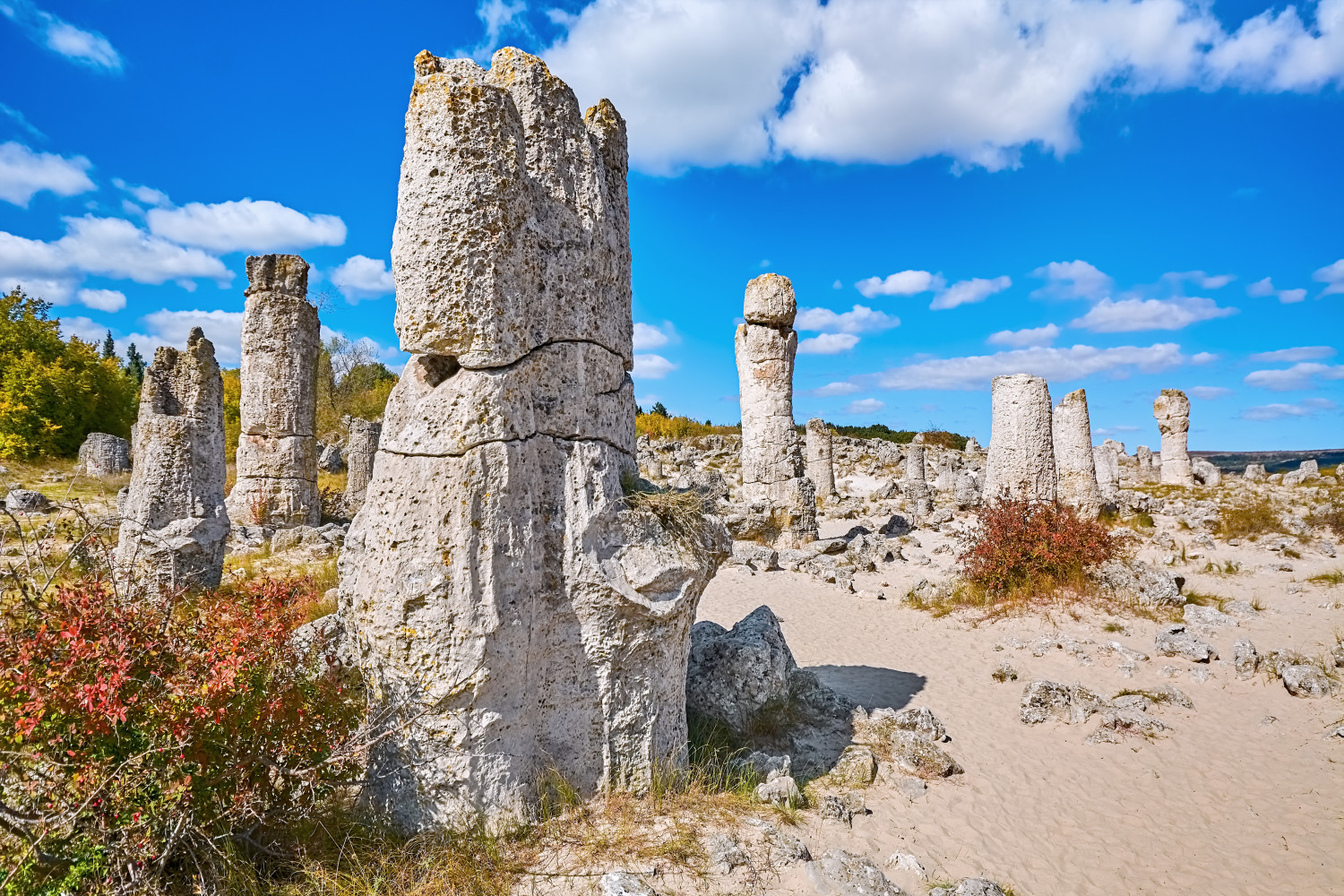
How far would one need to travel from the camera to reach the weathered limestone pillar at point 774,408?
1436cm

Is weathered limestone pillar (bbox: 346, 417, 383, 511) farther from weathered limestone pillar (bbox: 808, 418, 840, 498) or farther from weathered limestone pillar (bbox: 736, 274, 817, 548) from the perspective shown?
weathered limestone pillar (bbox: 808, 418, 840, 498)

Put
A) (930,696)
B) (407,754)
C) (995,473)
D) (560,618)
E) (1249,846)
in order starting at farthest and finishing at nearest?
(995,473) < (930,696) < (1249,846) < (560,618) < (407,754)

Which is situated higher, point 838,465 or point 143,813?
point 838,465

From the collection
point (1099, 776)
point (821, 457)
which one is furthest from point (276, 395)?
point (821, 457)

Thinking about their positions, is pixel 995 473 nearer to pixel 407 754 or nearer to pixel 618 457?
pixel 618 457

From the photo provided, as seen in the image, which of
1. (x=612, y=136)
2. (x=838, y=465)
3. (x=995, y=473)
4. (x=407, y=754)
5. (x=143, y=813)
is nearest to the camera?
(x=143, y=813)

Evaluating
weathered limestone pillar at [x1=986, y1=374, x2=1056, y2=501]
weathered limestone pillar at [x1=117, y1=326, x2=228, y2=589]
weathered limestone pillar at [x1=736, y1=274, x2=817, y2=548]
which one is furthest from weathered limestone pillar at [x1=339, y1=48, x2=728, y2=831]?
weathered limestone pillar at [x1=736, y1=274, x2=817, y2=548]

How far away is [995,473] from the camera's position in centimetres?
1233

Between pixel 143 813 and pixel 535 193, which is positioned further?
pixel 535 193

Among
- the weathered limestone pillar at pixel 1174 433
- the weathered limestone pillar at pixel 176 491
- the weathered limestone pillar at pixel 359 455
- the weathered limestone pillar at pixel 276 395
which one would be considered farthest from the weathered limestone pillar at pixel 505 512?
the weathered limestone pillar at pixel 1174 433

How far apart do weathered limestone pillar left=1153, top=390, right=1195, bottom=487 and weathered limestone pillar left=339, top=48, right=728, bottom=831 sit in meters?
22.9

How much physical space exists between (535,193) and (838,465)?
28.4 m

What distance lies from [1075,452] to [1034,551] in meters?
5.95

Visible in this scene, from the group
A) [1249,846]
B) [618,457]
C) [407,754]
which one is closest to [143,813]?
[407,754]
